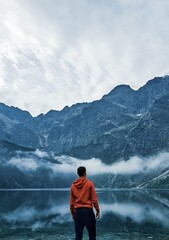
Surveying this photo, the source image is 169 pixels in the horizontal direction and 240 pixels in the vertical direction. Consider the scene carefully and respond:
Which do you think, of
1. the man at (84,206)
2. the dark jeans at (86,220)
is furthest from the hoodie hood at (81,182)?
the dark jeans at (86,220)

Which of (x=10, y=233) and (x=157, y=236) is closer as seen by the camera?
(x=157, y=236)

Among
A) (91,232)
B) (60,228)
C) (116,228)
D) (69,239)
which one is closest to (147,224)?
(116,228)

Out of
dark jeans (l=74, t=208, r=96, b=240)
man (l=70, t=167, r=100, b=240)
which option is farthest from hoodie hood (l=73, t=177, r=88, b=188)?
dark jeans (l=74, t=208, r=96, b=240)

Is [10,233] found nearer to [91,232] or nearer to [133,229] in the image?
[133,229]

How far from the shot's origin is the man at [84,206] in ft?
57.5

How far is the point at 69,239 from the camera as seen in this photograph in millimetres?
42438

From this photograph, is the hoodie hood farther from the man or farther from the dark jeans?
the dark jeans

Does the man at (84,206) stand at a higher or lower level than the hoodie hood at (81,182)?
lower

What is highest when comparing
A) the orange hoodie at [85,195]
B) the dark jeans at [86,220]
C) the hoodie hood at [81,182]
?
the hoodie hood at [81,182]

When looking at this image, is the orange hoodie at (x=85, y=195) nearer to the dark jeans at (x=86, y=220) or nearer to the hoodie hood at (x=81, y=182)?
the hoodie hood at (x=81, y=182)

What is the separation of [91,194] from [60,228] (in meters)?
41.0

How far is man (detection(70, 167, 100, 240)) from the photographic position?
57.5 ft

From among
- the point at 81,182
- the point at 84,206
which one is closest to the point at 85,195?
the point at 84,206

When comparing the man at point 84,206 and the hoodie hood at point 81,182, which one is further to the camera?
the hoodie hood at point 81,182
